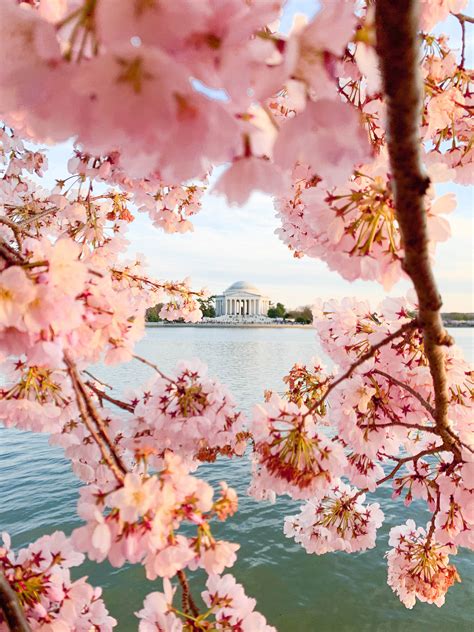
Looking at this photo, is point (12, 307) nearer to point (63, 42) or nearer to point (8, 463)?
point (63, 42)

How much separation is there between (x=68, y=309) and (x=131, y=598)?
4.79m

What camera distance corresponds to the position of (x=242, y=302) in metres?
91.4

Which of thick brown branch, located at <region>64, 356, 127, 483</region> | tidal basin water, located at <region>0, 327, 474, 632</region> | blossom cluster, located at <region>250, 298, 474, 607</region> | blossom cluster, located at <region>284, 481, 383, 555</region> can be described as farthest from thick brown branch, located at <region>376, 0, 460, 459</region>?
tidal basin water, located at <region>0, 327, 474, 632</region>

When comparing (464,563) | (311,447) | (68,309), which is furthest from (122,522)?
(464,563)

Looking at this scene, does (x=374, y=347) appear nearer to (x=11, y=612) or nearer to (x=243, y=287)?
(x=11, y=612)

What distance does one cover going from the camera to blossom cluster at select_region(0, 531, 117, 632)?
5.65 ft

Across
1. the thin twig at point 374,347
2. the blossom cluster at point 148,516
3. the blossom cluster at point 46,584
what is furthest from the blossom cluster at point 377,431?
the blossom cluster at point 46,584

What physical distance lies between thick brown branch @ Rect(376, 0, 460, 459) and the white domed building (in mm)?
87145

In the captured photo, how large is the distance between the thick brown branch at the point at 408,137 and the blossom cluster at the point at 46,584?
1755 millimetres

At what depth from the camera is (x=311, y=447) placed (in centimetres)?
165

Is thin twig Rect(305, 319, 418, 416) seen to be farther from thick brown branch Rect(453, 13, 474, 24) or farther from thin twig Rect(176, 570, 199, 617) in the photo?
thick brown branch Rect(453, 13, 474, 24)

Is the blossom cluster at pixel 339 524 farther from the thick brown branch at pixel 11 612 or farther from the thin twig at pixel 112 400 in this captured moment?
the thick brown branch at pixel 11 612

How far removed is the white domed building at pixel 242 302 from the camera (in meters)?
90.6

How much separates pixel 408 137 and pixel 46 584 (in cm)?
203
